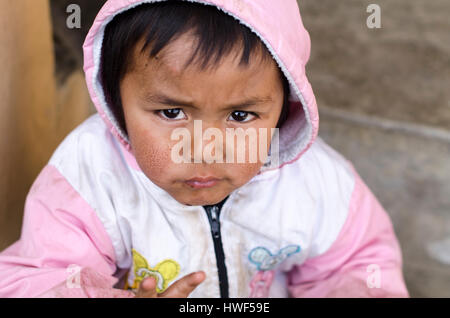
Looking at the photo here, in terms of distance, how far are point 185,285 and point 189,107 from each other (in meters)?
0.31

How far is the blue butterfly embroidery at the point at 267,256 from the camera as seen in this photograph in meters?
1.11

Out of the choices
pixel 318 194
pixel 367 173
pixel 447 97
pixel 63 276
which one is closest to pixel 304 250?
pixel 318 194

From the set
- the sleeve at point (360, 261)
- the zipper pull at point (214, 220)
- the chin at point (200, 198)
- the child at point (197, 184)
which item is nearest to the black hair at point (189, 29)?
the child at point (197, 184)

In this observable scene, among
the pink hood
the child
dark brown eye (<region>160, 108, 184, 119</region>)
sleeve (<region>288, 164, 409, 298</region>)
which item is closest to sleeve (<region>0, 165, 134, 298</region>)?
the child

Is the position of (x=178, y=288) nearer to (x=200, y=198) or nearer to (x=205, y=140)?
(x=200, y=198)

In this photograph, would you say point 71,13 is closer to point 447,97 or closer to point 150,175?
point 150,175

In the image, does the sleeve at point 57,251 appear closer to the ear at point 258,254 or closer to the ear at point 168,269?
the ear at point 168,269

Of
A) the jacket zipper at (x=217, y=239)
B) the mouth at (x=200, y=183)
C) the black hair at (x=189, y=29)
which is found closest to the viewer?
the black hair at (x=189, y=29)

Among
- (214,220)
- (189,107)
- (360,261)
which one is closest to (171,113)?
(189,107)

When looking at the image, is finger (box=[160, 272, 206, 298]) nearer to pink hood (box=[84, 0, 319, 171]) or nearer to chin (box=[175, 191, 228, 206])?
chin (box=[175, 191, 228, 206])

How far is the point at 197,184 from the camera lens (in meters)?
0.90

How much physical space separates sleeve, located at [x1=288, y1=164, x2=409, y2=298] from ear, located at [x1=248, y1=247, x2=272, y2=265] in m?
0.12

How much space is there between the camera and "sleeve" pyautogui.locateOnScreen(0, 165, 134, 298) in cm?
93
